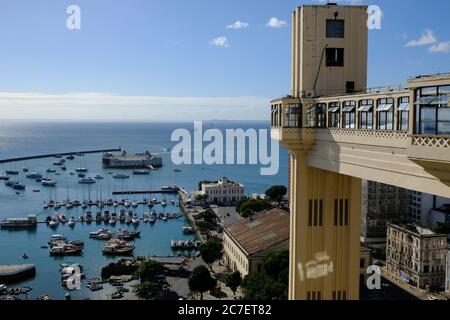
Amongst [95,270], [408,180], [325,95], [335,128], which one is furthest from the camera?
[95,270]

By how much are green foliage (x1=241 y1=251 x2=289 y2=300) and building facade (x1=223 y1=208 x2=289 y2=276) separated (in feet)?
1.98

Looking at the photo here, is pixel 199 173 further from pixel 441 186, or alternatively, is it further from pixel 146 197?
pixel 441 186

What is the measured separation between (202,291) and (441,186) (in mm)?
12342

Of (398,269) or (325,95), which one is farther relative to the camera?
(398,269)

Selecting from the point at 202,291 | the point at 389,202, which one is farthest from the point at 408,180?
the point at 389,202

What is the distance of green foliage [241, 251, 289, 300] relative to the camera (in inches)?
460

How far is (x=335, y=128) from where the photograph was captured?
12.8 feet

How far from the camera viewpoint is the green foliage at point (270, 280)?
11.7 meters

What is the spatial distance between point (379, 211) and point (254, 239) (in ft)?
22.2

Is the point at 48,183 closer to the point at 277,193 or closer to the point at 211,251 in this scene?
the point at 277,193

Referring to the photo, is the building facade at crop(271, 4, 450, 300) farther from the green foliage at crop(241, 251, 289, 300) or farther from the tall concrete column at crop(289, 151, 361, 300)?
the green foliage at crop(241, 251, 289, 300)

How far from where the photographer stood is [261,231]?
17.6 m

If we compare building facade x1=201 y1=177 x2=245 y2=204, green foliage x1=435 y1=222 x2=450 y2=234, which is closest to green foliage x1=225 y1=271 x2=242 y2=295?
green foliage x1=435 y1=222 x2=450 y2=234

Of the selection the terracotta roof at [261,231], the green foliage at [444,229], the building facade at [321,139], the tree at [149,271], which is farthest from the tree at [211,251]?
the building facade at [321,139]
